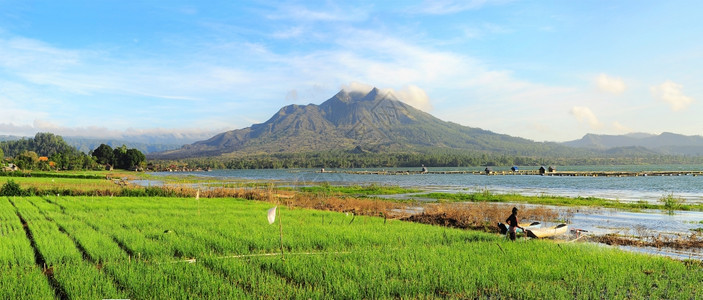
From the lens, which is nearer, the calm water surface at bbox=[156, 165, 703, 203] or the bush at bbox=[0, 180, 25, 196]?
the bush at bbox=[0, 180, 25, 196]

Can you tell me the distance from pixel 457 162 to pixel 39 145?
605 ft

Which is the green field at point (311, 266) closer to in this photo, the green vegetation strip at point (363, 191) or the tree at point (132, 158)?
the green vegetation strip at point (363, 191)

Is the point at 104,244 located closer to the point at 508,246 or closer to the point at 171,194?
the point at 508,246

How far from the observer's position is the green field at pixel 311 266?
8.83 meters

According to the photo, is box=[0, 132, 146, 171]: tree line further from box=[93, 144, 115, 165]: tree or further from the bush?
the bush

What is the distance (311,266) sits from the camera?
1071 cm

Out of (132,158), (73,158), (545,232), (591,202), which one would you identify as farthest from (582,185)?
(132,158)

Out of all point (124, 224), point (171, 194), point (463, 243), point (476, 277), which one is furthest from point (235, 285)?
point (171, 194)

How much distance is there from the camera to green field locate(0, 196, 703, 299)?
8.83 meters

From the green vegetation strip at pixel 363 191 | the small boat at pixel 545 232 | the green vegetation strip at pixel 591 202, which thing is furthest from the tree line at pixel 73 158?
the small boat at pixel 545 232

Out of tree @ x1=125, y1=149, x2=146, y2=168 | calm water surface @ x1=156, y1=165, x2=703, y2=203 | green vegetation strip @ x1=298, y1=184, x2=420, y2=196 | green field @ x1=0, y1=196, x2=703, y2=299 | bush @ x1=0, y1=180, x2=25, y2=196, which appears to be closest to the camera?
green field @ x1=0, y1=196, x2=703, y2=299

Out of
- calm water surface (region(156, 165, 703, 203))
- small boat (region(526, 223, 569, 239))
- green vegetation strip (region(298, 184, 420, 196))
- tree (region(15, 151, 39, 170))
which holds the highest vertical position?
tree (region(15, 151, 39, 170))

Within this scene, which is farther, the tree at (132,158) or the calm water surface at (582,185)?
the tree at (132,158)

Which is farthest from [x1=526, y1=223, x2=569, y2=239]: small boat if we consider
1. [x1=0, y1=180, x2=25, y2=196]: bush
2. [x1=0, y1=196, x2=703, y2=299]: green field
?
[x1=0, y1=180, x2=25, y2=196]: bush
